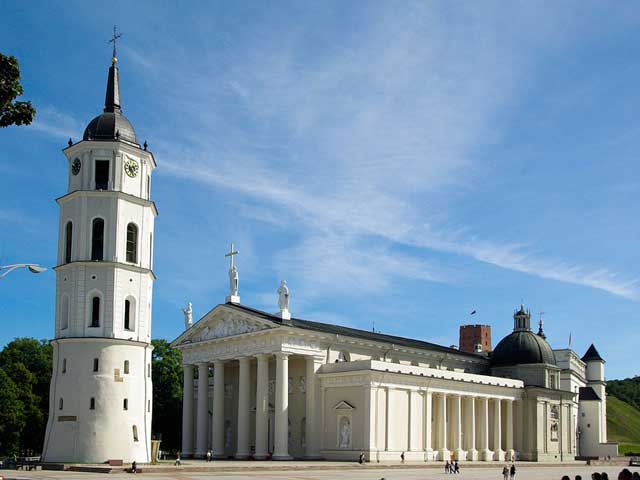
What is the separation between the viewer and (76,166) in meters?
54.1

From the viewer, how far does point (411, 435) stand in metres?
69.8

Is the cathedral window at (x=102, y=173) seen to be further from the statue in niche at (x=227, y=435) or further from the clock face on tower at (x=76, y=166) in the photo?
the statue in niche at (x=227, y=435)

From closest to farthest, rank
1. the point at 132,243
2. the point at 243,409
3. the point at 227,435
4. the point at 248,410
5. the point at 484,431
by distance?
the point at 132,243, the point at 243,409, the point at 248,410, the point at 227,435, the point at 484,431

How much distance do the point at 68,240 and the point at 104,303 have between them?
523cm

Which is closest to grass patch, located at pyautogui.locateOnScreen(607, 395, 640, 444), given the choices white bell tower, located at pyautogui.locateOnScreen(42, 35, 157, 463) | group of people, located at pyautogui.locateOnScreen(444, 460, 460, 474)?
group of people, located at pyautogui.locateOnScreen(444, 460, 460, 474)

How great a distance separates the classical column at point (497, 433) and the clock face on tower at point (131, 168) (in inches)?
1740

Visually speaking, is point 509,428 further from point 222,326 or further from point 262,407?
point 222,326

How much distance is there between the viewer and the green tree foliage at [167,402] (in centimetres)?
8944

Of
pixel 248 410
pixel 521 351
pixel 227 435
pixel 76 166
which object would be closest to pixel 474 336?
pixel 521 351

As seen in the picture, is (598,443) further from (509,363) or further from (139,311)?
(139,311)

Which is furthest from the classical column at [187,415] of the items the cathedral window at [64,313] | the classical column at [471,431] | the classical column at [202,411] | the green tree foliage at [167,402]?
the cathedral window at [64,313]

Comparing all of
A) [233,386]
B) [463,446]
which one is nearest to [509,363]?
[463,446]

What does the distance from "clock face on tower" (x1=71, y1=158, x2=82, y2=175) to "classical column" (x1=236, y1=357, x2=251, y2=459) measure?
2478 centimetres

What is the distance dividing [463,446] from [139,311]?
37465 mm
